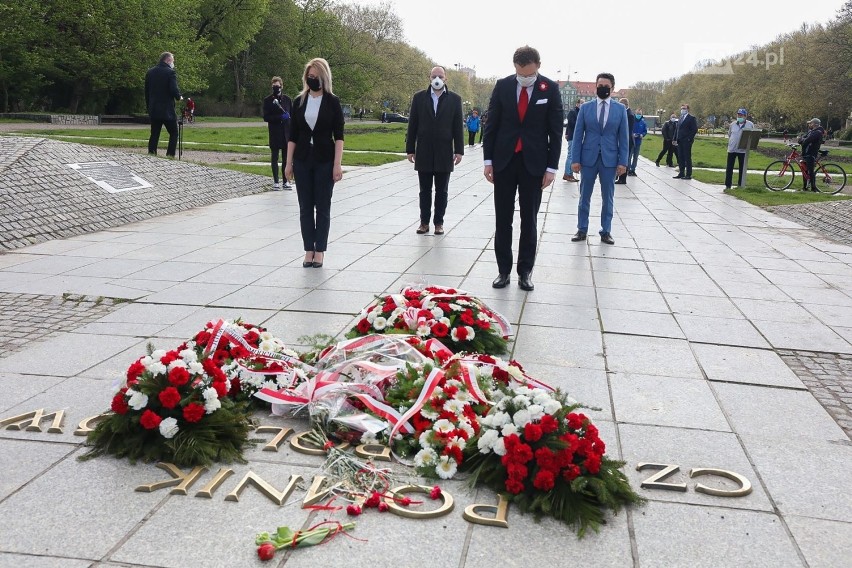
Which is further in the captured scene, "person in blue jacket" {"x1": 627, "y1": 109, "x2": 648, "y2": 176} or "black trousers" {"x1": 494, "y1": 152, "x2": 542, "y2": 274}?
"person in blue jacket" {"x1": 627, "y1": 109, "x2": 648, "y2": 176}

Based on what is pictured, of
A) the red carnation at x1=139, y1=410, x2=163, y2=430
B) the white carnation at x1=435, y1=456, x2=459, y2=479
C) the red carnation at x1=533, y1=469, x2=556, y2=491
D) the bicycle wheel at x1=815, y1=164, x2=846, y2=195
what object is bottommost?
the white carnation at x1=435, y1=456, x2=459, y2=479

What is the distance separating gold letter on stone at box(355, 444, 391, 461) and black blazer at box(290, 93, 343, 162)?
472 cm

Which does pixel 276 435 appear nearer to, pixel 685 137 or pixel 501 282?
pixel 501 282

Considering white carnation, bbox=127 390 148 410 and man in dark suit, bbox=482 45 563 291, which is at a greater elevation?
man in dark suit, bbox=482 45 563 291

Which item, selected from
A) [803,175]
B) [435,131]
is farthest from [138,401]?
[803,175]

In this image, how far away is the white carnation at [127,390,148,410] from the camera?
3.51 meters

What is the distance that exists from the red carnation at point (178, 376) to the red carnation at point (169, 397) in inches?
2.6

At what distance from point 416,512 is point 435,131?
294 inches

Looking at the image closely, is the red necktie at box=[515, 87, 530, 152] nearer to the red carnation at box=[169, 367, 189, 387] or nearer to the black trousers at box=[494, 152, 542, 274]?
the black trousers at box=[494, 152, 542, 274]

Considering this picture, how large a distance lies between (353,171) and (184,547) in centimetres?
1807

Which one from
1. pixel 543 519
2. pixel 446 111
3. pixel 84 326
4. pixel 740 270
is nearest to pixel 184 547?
pixel 543 519

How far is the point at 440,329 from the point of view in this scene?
15.6ft

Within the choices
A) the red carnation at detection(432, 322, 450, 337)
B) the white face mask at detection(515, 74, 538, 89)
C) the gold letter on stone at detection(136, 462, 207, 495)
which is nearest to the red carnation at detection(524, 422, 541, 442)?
the gold letter on stone at detection(136, 462, 207, 495)

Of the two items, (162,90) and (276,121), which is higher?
(162,90)
